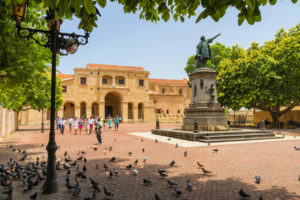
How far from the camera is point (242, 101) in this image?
947 inches

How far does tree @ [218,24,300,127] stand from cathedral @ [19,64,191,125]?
2458 cm

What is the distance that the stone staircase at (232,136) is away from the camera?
12.8 metres

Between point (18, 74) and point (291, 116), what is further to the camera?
point (291, 116)

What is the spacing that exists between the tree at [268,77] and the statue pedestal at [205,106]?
1035cm

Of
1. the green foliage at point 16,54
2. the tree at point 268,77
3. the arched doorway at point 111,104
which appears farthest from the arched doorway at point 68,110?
the green foliage at point 16,54

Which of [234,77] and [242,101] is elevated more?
[234,77]

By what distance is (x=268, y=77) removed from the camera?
22453 millimetres

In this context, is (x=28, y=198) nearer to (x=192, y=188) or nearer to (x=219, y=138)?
(x=192, y=188)

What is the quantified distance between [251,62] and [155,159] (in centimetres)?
2109

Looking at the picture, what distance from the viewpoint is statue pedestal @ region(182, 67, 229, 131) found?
579 inches

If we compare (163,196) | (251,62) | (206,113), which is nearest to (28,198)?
(163,196)

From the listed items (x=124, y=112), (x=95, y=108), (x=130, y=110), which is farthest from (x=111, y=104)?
(x=124, y=112)

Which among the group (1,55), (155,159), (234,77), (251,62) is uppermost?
(251,62)

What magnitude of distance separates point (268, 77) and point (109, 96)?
39546 millimetres
